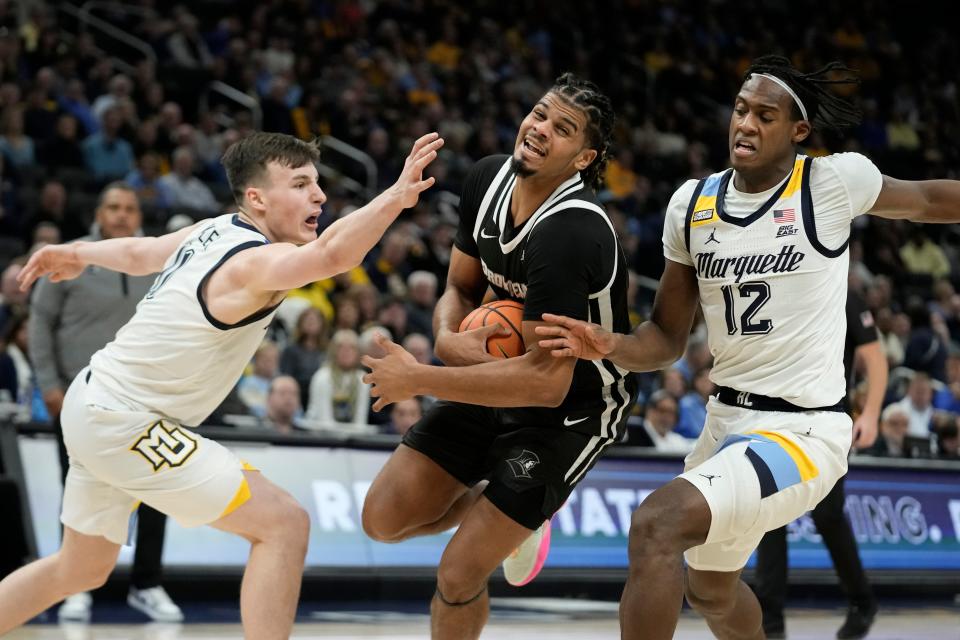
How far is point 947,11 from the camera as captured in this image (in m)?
24.6

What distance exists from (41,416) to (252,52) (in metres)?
7.55

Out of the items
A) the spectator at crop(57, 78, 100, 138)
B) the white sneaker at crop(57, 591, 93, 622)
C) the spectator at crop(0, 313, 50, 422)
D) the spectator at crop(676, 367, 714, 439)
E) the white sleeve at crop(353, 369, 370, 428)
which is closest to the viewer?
the white sneaker at crop(57, 591, 93, 622)

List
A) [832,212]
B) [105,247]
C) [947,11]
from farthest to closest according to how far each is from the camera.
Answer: [947,11], [105,247], [832,212]

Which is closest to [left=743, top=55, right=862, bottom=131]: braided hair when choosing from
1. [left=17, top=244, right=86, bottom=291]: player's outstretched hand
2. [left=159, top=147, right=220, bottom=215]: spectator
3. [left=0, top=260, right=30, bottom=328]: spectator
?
[left=17, top=244, right=86, bottom=291]: player's outstretched hand

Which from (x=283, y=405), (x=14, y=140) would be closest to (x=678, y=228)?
(x=283, y=405)

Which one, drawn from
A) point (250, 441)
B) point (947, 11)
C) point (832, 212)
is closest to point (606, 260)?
point (832, 212)

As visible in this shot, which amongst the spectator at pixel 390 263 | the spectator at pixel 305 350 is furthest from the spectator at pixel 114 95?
the spectator at pixel 305 350

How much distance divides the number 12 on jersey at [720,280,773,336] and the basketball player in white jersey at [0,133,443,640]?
1.23 metres

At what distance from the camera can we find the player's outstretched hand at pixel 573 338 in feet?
14.9

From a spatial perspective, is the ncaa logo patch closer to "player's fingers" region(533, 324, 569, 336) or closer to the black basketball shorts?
Result: "player's fingers" region(533, 324, 569, 336)

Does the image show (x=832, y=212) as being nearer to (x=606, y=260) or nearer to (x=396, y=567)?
(x=606, y=260)

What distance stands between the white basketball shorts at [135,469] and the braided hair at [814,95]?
2.45m

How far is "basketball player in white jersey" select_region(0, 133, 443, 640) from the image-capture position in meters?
4.52

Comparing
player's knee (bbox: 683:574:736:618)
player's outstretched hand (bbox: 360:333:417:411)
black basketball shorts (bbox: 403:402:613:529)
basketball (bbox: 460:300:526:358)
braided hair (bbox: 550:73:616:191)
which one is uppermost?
braided hair (bbox: 550:73:616:191)
